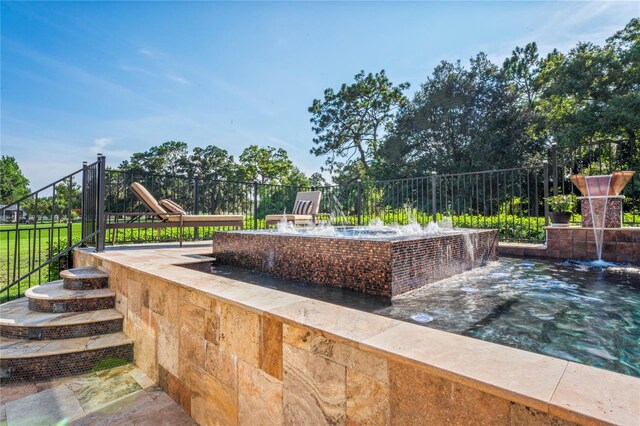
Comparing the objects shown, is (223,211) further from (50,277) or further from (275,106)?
(275,106)

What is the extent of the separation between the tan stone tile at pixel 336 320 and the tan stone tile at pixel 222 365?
470mm

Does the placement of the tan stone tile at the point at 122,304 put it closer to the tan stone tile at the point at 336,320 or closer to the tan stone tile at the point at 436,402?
the tan stone tile at the point at 336,320

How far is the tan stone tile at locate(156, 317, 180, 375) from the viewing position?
7.13 feet

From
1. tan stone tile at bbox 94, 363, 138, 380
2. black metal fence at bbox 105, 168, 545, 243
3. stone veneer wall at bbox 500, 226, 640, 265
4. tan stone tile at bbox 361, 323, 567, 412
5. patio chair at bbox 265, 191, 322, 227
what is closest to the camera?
tan stone tile at bbox 361, 323, 567, 412

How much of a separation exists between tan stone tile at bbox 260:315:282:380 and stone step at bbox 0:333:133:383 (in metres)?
1.92

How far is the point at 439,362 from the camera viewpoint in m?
0.94

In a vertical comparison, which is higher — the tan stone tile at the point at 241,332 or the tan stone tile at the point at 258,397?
the tan stone tile at the point at 241,332

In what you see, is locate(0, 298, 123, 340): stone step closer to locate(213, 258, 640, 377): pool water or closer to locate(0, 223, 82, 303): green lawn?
locate(0, 223, 82, 303): green lawn

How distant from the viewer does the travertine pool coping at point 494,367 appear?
0.72 metres

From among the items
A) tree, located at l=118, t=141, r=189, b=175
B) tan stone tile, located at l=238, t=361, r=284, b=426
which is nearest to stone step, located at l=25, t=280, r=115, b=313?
tan stone tile, located at l=238, t=361, r=284, b=426

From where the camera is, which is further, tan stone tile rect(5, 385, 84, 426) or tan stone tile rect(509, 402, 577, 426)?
tan stone tile rect(5, 385, 84, 426)

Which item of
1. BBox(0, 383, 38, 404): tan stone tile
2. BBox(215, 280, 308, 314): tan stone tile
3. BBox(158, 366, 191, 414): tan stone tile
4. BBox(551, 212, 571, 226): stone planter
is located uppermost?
BBox(551, 212, 571, 226): stone planter

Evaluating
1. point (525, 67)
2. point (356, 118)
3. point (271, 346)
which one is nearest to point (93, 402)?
point (271, 346)

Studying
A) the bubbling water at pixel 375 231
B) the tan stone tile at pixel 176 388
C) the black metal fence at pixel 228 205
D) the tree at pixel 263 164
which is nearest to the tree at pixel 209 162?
the tree at pixel 263 164
